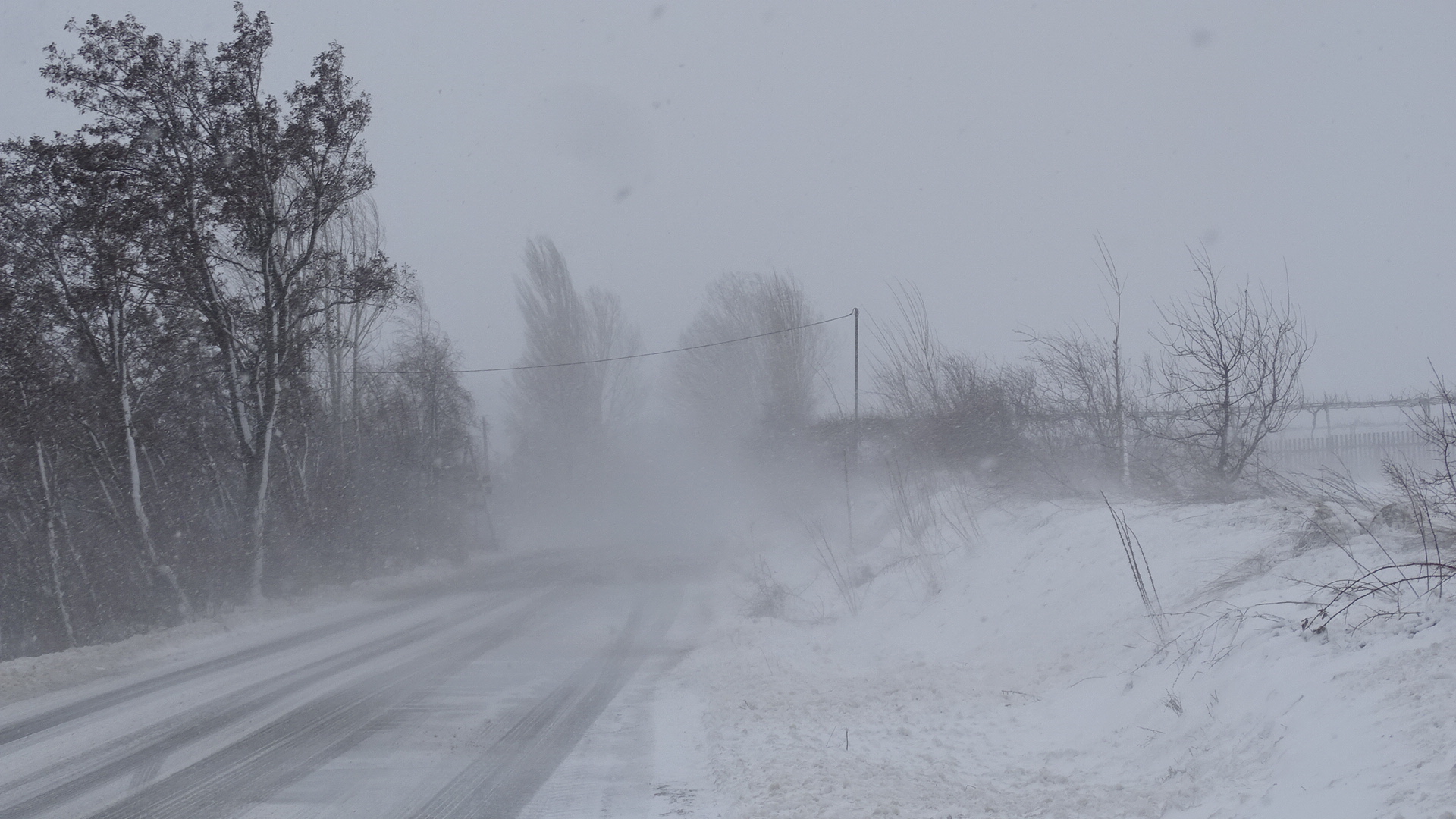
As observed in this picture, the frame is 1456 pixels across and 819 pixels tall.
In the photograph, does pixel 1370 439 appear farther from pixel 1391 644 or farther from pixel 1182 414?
pixel 1391 644

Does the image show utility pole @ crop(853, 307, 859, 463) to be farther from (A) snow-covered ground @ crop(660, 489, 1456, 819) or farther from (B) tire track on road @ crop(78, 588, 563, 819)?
(B) tire track on road @ crop(78, 588, 563, 819)

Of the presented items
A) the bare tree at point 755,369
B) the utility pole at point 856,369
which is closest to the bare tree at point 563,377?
the bare tree at point 755,369

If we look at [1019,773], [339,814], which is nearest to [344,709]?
[339,814]

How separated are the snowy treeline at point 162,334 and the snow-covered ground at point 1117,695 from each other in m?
11.7

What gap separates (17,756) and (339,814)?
3.43 meters

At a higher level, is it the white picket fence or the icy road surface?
the white picket fence

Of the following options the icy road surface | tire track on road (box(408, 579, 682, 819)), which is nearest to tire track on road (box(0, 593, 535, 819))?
the icy road surface

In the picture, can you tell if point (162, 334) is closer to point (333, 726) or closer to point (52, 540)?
point (52, 540)

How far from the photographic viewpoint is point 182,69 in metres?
17.1

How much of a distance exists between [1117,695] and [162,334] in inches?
740

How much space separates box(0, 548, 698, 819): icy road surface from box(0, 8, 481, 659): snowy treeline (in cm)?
564

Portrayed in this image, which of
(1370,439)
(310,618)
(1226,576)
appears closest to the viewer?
(1226,576)

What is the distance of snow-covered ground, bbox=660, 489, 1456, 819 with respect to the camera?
4641mm

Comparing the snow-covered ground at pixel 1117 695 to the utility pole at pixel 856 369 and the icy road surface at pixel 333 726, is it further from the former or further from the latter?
the utility pole at pixel 856 369
